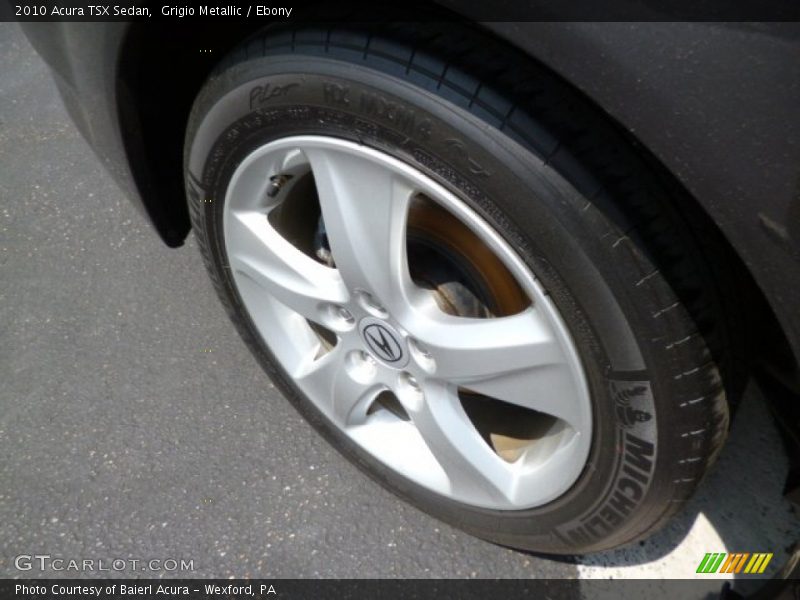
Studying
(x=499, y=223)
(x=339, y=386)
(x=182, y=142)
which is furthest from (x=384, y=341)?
(x=182, y=142)

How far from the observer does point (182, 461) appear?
1831 millimetres

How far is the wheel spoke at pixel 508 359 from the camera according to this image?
45.4 inches

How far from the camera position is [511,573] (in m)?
1.58

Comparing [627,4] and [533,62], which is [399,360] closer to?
[533,62]

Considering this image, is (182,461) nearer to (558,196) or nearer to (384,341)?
(384,341)

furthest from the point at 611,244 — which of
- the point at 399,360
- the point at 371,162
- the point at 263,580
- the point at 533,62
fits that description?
the point at 263,580

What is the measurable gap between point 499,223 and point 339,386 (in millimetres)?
640

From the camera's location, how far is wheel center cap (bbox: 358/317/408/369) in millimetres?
1352

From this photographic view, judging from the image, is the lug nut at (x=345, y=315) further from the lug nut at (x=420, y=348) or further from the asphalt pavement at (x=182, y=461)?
the asphalt pavement at (x=182, y=461)

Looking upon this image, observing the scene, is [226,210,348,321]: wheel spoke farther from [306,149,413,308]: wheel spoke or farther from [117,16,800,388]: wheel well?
[117,16,800,388]: wheel well

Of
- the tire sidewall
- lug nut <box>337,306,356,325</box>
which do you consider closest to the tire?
the tire sidewall

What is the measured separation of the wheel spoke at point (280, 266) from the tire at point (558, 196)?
0.16m

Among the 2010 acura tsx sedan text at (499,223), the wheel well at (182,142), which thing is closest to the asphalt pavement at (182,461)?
the 2010 acura tsx sedan text at (499,223)

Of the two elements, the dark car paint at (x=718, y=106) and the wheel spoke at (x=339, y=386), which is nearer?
the dark car paint at (x=718, y=106)
